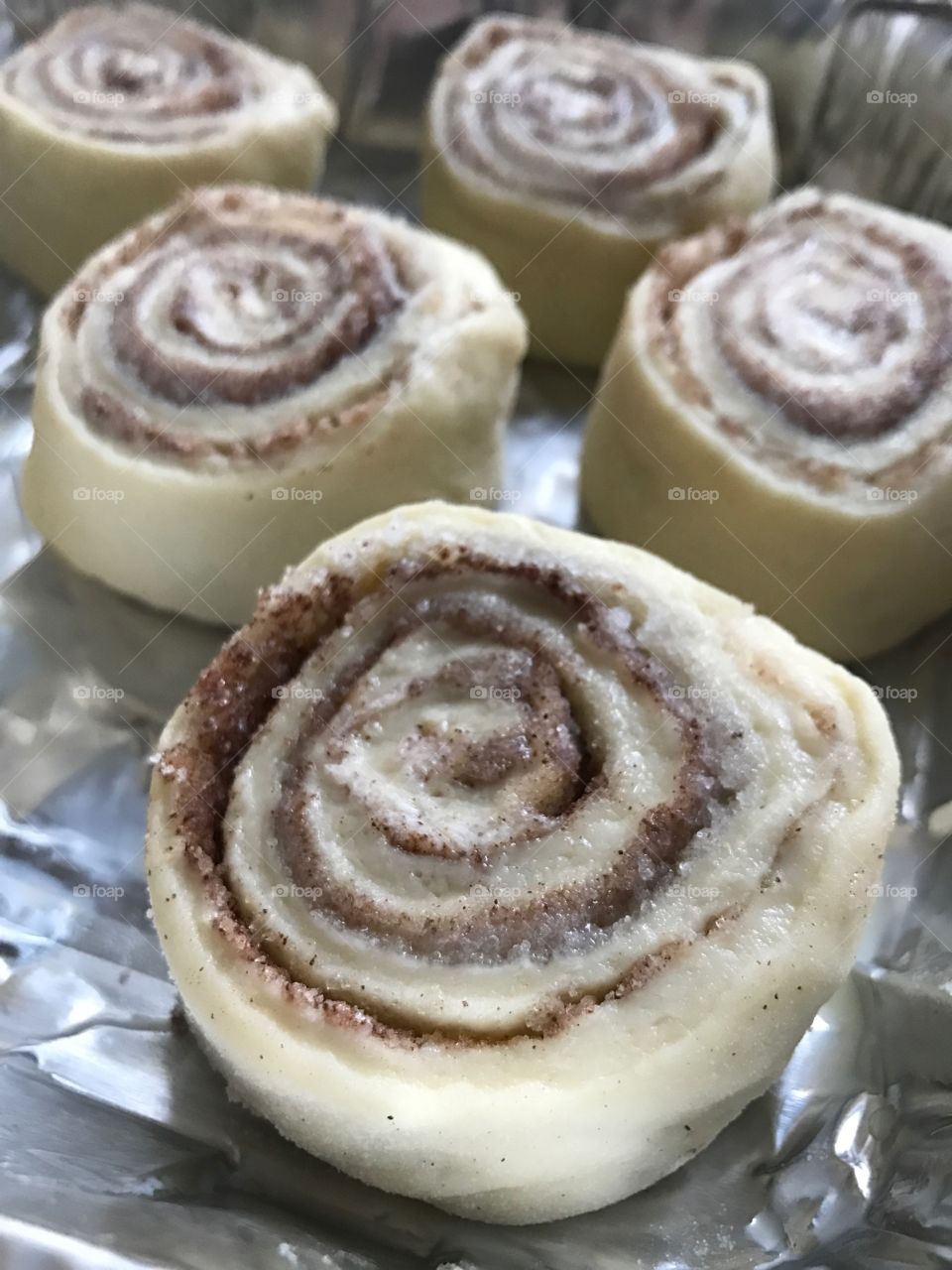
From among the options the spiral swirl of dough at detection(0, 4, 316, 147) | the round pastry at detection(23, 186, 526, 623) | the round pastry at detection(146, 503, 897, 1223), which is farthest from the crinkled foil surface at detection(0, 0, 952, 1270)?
the spiral swirl of dough at detection(0, 4, 316, 147)

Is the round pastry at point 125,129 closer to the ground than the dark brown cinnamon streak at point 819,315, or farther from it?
closer to the ground

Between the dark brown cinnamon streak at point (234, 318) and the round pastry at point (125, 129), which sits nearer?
the dark brown cinnamon streak at point (234, 318)

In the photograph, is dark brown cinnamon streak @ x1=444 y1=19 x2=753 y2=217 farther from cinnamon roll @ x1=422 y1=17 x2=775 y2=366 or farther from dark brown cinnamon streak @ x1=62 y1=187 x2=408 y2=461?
dark brown cinnamon streak @ x1=62 y1=187 x2=408 y2=461

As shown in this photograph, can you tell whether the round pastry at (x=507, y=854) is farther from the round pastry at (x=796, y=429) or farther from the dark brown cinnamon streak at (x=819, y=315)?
the dark brown cinnamon streak at (x=819, y=315)

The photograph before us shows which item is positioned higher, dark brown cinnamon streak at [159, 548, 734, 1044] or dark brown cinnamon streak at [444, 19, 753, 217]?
dark brown cinnamon streak at [444, 19, 753, 217]

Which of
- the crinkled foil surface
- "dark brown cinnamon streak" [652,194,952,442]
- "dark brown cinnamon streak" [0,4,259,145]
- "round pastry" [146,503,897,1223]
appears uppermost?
"dark brown cinnamon streak" [652,194,952,442]

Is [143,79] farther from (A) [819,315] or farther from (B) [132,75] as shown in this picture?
(A) [819,315]

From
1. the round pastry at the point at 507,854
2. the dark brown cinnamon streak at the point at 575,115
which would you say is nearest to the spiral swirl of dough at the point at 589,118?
the dark brown cinnamon streak at the point at 575,115
